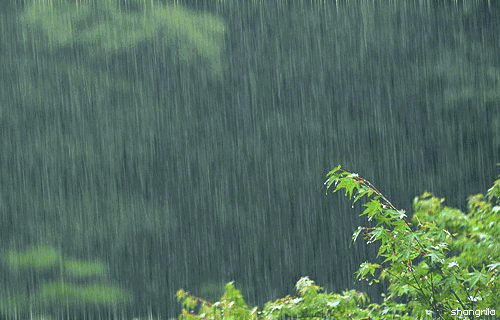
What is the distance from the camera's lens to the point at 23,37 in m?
13.0

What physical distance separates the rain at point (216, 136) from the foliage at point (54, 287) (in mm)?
30

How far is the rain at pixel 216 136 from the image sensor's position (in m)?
10.5

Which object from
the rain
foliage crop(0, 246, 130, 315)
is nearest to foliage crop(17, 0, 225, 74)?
the rain

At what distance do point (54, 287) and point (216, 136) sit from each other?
4.21 m

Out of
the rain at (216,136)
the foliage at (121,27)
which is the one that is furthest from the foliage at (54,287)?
the foliage at (121,27)

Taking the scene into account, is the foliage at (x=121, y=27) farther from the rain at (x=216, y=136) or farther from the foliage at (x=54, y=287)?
the foliage at (x=54, y=287)

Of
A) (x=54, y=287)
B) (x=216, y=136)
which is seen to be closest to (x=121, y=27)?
(x=216, y=136)

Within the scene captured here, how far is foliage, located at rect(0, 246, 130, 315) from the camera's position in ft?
34.9

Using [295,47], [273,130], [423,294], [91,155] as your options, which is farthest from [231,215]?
[423,294]

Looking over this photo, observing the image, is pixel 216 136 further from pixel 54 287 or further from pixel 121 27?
pixel 54 287

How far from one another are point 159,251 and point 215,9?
5382 mm

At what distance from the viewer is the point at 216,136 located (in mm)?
12195

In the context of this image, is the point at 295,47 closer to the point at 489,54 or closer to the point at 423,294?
the point at 489,54

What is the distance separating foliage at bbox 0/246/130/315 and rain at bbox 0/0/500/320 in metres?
0.03
